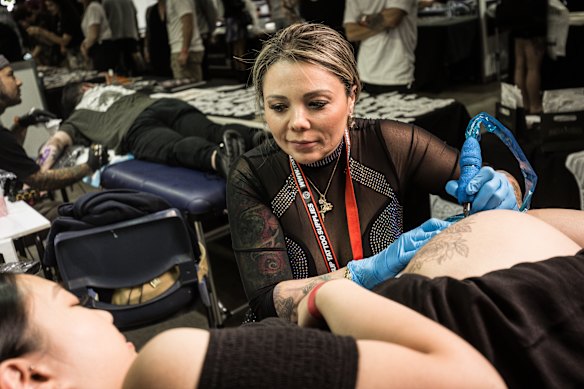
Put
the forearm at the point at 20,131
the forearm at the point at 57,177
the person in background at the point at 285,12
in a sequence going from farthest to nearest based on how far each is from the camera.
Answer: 1. the person in background at the point at 285,12
2. the forearm at the point at 20,131
3. the forearm at the point at 57,177

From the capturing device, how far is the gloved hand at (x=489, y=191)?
3.43 feet

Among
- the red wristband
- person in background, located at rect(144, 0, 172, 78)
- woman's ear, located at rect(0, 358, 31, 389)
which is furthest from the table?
person in background, located at rect(144, 0, 172, 78)

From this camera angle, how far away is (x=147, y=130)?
10.5 ft

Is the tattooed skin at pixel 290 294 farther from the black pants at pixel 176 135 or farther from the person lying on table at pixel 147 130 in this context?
the black pants at pixel 176 135

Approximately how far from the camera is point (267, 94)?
1.32m

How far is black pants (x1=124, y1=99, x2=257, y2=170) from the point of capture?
8.78ft

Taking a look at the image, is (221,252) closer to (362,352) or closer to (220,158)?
(220,158)

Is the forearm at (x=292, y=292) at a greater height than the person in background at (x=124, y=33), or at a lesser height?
lesser

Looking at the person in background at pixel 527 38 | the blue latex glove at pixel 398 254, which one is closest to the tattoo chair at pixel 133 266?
the blue latex glove at pixel 398 254

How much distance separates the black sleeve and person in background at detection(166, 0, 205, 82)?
457 centimetres

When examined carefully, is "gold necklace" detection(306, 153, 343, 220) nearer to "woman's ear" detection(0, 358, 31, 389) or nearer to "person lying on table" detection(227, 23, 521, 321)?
"person lying on table" detection(227, 23, 521, 321)

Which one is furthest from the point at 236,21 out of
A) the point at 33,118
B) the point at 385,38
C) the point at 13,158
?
the point at 13,158

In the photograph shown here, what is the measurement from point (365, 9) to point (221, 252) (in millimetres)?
→ 1754

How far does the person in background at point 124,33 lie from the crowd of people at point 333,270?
3.38 meters
